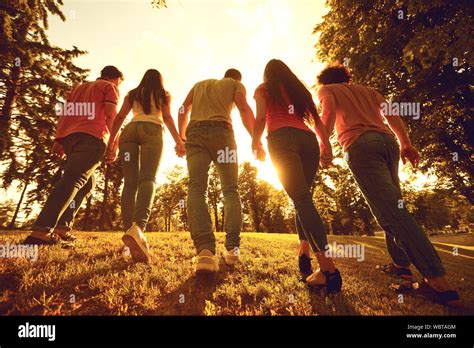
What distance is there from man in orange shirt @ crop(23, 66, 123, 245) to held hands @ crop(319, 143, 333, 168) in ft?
10.3

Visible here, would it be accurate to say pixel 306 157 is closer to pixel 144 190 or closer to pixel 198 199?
pixel 198 199

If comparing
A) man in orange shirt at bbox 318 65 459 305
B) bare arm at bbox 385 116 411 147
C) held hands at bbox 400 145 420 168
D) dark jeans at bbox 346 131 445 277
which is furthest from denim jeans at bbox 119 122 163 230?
held hands at bbox 400 145 420 168

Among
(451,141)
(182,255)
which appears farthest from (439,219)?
(182,255)

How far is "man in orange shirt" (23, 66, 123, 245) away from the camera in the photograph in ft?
12.3

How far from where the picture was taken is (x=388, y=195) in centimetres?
304

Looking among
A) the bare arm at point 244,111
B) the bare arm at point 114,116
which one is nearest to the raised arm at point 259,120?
the bare arm at point 244,111

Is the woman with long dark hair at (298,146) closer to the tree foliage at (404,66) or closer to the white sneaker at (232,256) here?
the white sneaker at (232,256)

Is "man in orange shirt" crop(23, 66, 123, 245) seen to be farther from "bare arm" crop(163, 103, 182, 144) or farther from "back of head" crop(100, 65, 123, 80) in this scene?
"bare arm" crop(163, 103, 182, 144)

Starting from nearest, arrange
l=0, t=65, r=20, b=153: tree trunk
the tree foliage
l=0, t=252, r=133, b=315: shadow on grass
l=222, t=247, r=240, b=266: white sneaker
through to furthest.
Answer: l=0, t=252, r=133, b=315: shadow on grass
l=222, t=247, r=240, b=266: white sneaker
the tree foliage
l=0, t=65, r=20, b=153: tree trunk

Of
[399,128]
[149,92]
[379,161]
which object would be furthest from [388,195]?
[149,92]

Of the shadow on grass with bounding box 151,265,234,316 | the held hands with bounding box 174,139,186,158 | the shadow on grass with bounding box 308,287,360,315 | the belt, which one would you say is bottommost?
Answer: the shadow on grass with bounding box 308,287,360,315

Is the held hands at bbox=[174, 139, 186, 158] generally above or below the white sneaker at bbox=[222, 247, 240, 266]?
above

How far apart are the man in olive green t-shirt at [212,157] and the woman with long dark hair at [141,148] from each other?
65cm

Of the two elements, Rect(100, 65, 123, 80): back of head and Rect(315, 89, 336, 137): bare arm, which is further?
Rect(100, 65, 123, 80): back of head
